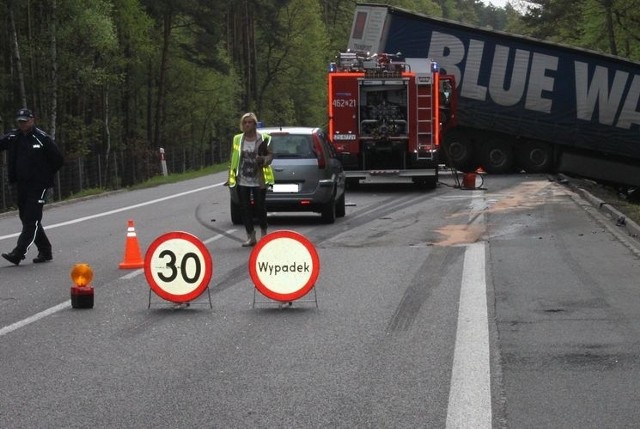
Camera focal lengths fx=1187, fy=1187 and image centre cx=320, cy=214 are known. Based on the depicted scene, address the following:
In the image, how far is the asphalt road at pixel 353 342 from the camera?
668cm

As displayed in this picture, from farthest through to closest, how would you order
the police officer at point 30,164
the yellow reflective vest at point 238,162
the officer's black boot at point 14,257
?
the yellow reflective vest at point 238,162, the police officer at point 30,164, the officer's black boot at point 14,257

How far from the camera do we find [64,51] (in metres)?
46.3

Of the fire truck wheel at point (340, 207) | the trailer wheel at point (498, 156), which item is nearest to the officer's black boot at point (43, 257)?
the fire truck wheel at point (340, 207)

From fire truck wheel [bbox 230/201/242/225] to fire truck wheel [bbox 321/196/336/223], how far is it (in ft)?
4.59

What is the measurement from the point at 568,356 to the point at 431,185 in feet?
71.2

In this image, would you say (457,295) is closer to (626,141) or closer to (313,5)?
(626,141)

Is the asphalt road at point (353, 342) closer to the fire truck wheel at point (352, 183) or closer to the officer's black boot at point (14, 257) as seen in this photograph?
the officer's black boot at point (14, 257)

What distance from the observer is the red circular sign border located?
33.9 ft

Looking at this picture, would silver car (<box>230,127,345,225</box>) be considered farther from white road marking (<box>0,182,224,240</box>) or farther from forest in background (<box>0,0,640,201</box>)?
forest in background (<box>0,0,640,201</box>)

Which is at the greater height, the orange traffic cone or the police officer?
the police officer

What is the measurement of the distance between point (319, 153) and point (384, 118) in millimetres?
9589

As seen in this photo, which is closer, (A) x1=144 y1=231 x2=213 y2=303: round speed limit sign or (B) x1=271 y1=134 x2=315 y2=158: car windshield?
(A) x1=144 y1=231 x2=213 y2=303: round speed limit sign

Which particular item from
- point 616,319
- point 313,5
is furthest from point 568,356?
point 313,5

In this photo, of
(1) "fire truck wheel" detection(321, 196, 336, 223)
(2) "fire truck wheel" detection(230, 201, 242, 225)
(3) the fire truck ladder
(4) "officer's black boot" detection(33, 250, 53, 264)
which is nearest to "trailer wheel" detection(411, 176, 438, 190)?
(3) the fire truck ladder
